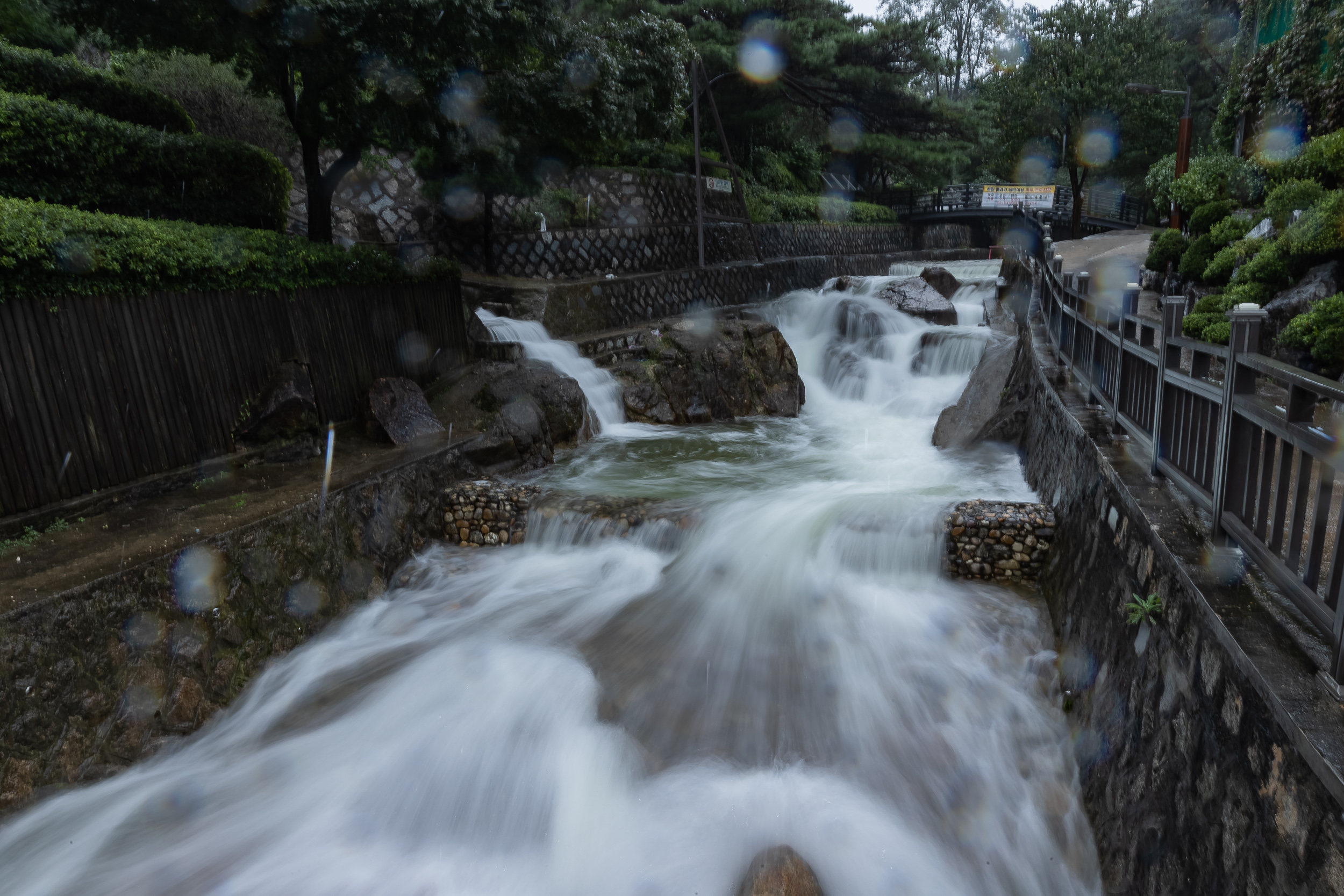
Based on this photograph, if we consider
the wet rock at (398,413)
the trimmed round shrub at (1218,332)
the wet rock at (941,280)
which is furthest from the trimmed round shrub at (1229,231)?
the wet rock at (398,413)

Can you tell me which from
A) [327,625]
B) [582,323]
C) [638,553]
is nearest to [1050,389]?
[638,553]

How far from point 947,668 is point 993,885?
1.79 m

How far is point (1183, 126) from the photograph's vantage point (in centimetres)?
2014

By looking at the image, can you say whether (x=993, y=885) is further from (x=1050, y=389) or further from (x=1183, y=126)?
(x=1183, y=126)

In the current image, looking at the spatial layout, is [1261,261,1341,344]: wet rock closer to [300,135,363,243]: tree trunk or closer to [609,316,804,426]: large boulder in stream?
[609,316,804,426]: large boulder in stream

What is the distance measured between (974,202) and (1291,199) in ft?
92.5

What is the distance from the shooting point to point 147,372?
6.89 meters

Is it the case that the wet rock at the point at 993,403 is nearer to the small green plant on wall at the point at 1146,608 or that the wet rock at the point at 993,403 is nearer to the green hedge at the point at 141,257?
the small green plant on wall at the point at 1146,608

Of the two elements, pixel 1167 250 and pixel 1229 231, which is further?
pixel 1167 250

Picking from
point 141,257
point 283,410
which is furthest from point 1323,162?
Result: point 141,257

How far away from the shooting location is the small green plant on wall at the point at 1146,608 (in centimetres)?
386

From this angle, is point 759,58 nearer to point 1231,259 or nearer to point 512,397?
point 1231,259

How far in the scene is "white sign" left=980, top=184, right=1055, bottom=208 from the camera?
1417 inches

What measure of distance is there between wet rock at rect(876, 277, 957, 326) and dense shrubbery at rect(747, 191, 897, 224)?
699cm
